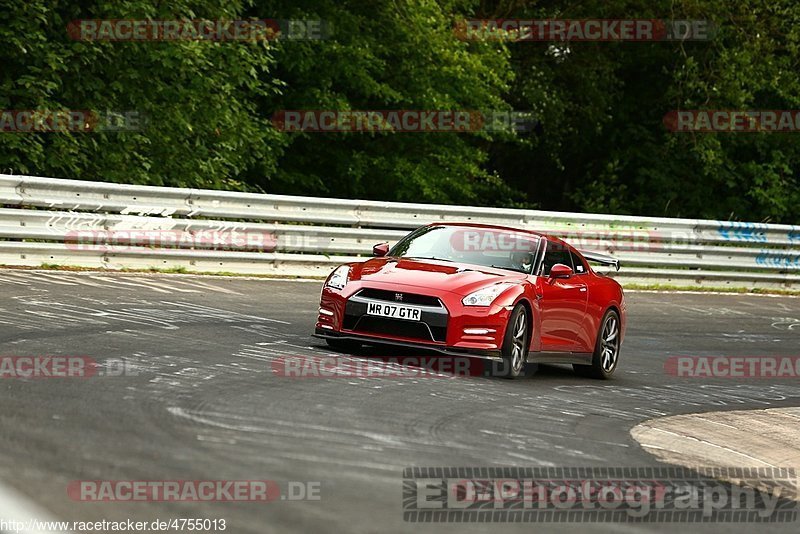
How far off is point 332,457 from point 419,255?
5981mm

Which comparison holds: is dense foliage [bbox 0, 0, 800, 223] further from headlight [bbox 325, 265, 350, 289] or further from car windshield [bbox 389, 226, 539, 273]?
headlight [bbox 325, 265, 350, 289]

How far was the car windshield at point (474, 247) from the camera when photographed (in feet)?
41.0

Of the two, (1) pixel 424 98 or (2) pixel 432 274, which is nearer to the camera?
(2) pixel 432 274

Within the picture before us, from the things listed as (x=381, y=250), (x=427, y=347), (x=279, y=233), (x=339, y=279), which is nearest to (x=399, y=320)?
(x=427, y=347)

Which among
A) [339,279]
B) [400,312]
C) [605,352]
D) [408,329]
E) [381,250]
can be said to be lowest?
[605,352]

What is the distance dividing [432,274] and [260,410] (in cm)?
392

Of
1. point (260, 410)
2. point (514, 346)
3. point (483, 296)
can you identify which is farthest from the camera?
point (514, 346)

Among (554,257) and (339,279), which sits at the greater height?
(554,257)

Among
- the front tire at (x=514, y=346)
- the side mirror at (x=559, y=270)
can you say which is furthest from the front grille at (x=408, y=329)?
the side mirror at (x=559, y=270)

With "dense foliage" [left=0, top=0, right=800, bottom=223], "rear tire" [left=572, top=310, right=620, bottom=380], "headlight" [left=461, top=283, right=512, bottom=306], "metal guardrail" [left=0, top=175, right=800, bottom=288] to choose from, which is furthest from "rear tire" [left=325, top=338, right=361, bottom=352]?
"dense foliage" [left=0, top=0, right=800, bottom=223]

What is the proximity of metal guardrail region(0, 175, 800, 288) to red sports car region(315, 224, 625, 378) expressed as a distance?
558 cm

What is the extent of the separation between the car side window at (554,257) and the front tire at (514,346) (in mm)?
862

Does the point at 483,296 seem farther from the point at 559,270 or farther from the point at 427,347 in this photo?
the point at 559,270

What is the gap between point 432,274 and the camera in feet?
38.7
